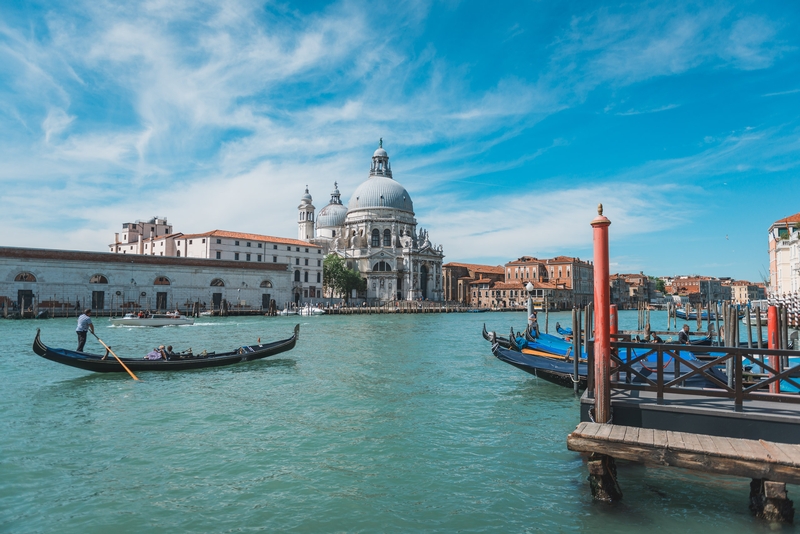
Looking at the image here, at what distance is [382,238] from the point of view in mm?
65375

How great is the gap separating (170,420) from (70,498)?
2.83 meters

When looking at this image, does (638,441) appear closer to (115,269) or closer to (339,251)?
(115,269)

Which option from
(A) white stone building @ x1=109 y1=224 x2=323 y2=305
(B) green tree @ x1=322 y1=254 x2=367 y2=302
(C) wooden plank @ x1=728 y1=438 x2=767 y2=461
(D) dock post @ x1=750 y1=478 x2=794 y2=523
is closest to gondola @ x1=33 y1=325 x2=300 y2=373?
(C) wooden plank @ x1=728 y1=438 x2=767 y2=461

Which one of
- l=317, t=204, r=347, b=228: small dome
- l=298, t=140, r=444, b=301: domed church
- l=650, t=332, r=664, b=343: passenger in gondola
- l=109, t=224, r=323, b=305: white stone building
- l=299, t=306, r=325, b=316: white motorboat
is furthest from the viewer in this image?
l=317, t=204, r=347, b=228: small dome

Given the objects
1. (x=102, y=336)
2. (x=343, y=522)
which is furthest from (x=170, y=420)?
(x=102, y=336)

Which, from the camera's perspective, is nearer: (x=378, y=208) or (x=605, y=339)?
(x=605, y=339)

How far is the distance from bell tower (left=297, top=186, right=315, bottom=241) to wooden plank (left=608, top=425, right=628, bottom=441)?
63.8 m

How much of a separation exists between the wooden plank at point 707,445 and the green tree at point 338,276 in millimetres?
52469

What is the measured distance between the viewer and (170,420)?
798 centimetres

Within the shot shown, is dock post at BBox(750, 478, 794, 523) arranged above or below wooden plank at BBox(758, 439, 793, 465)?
below

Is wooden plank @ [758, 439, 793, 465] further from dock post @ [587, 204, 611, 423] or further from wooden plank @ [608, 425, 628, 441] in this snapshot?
dock post @ [587, 204, 611, 423]

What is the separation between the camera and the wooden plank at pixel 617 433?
450cm

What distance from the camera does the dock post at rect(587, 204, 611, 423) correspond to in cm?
514

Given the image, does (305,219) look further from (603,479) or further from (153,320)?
(603,479)
